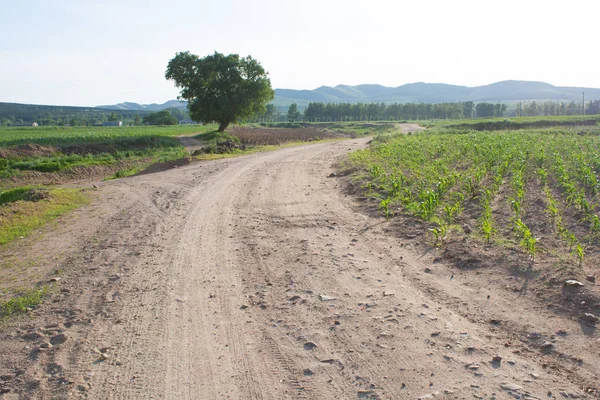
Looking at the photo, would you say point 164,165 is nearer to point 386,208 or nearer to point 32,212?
point 32,212

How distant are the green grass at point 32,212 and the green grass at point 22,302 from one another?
3831 millimetres

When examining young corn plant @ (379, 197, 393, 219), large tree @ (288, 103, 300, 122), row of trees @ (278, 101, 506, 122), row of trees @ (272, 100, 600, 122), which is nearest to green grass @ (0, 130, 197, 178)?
young corn plant @ (379, 197, 393, 219)

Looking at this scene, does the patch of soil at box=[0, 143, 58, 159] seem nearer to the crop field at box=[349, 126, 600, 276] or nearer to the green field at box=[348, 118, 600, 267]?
the green field at box=[348, 118, 600, 267]

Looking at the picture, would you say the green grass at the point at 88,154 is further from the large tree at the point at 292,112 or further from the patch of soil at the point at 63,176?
the large tree at the point at 292,112

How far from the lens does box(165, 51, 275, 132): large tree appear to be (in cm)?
4303

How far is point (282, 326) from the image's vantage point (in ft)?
18.7

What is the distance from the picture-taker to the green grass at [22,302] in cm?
633

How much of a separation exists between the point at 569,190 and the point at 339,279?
6450 millimetres

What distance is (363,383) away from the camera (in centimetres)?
446

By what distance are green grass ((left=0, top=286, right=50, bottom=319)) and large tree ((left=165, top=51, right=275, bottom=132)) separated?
123ft

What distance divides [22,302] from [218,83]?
3883 cm

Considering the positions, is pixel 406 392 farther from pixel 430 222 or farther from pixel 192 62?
pixel 192 62

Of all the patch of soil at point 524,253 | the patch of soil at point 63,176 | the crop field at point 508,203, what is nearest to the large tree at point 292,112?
the patch of soil at point 63,176

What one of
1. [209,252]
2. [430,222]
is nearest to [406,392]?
[209,252]
